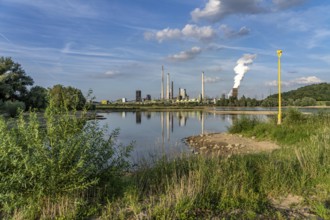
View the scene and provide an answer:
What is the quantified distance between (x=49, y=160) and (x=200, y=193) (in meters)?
2.75

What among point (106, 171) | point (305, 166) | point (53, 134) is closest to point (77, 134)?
point (53, 134)

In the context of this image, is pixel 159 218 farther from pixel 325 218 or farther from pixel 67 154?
pixel 325 218

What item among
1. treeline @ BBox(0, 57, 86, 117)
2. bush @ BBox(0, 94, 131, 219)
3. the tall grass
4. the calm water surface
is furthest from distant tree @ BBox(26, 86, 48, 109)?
bush @ BBox(0, 94, 131, 219)

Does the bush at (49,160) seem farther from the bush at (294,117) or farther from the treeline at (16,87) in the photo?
the treeline at (16,87)

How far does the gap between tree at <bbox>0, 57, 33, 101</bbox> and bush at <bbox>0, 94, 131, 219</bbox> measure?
132ft

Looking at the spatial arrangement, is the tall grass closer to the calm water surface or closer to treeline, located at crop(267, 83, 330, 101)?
the calm water surface

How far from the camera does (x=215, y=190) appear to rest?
5.71 meters

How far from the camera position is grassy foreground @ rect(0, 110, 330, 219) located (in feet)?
15.5

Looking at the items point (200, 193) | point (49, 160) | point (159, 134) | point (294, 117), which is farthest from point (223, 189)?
point (159, 134)

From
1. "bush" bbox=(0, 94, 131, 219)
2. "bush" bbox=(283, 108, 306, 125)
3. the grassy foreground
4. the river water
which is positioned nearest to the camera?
"bush" bbox=(0, 94, 131, 219)

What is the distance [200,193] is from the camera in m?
Result: 5.48

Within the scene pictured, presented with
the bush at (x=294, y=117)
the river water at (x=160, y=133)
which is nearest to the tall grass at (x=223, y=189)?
the river water at (x=160, y=133)

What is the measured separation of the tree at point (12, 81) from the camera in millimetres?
40719

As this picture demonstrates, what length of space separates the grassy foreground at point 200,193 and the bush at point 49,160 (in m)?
0.11
